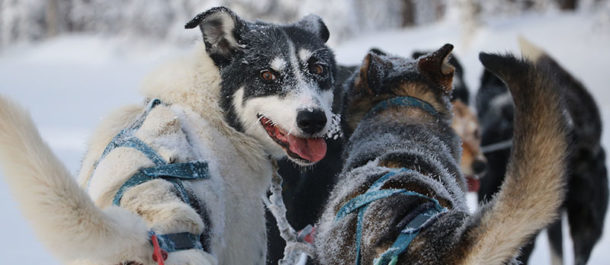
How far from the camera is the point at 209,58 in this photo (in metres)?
2.75

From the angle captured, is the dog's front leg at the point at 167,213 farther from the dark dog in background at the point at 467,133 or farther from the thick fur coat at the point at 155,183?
the dark dog in background at the point at 467,133

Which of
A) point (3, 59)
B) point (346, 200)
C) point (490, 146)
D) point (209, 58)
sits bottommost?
point (3, 59)

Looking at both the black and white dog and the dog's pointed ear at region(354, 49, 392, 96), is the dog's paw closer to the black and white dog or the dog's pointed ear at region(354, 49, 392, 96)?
the black and white dog

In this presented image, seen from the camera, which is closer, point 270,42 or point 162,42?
point 270,42

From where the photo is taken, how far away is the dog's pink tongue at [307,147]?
2623 millimetres

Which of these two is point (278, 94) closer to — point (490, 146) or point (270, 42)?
point (270, 42)

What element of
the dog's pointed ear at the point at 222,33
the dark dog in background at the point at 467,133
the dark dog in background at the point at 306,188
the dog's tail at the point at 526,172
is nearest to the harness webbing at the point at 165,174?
the dog's pointed ear at the point at 222,33

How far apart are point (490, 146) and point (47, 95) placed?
1699 centimetres

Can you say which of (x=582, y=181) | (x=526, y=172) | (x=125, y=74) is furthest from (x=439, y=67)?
(x=125, y=74)

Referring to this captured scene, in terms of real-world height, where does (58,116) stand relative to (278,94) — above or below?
below

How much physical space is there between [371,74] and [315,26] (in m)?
0.41

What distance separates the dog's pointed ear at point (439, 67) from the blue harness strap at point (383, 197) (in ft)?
2.89

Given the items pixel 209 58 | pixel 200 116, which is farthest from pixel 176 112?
pixel 209 58

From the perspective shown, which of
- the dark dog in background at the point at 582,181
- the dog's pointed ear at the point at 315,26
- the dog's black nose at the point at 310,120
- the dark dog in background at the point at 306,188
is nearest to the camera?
the dog's black nose at the point at 310,120
